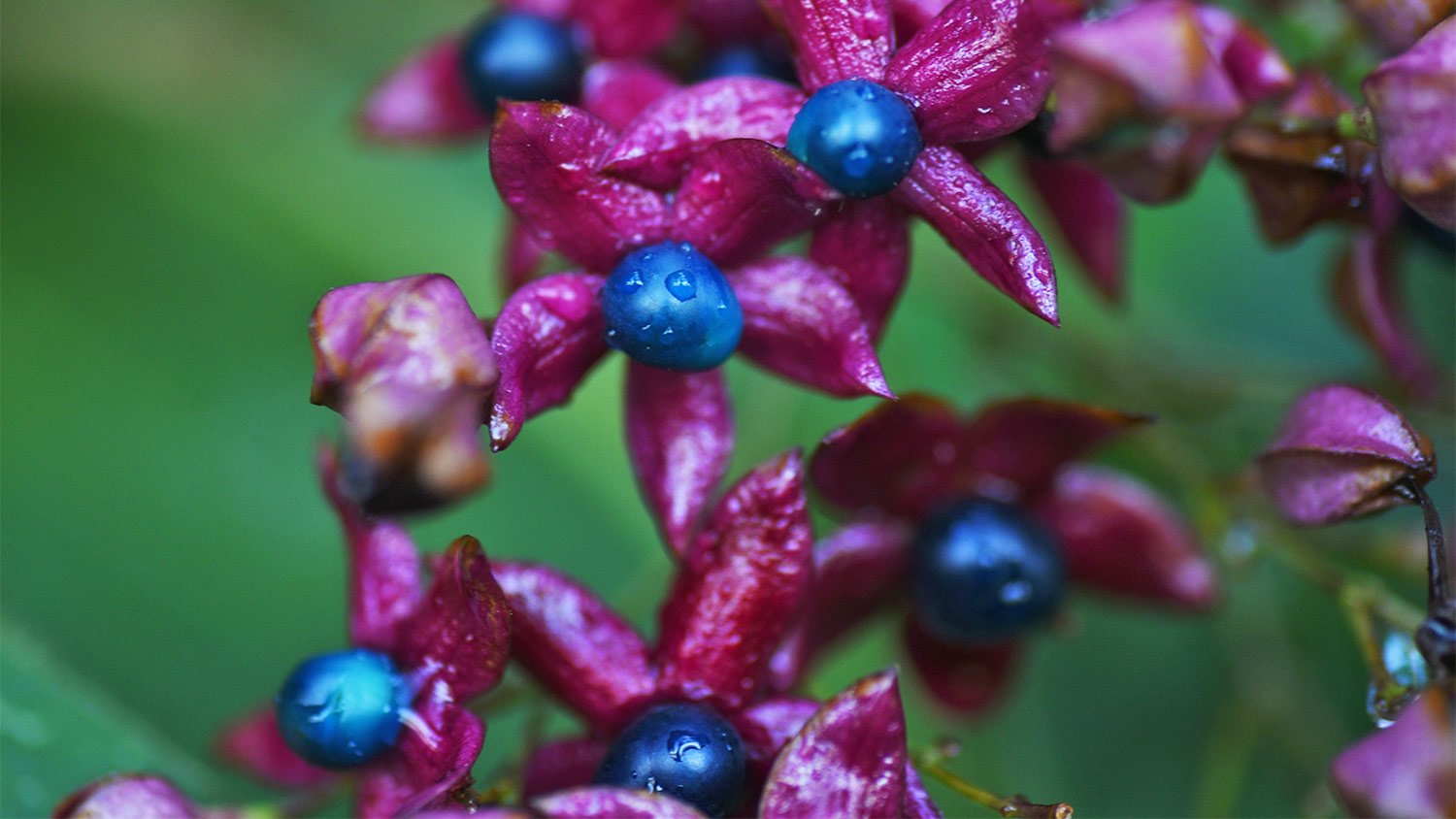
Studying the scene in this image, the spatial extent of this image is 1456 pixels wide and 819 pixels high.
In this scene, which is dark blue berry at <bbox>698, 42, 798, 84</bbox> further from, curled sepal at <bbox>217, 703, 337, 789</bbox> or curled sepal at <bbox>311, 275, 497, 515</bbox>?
curled sepal at <bbox>217, 703, 337, 789</bbox>

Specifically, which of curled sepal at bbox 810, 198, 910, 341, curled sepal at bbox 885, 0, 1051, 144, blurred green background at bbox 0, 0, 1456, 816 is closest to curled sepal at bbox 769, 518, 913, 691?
blurred green background at bbox 0, 0, 1456, 816

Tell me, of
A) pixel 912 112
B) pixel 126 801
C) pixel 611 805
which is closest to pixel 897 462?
pixel 912 112

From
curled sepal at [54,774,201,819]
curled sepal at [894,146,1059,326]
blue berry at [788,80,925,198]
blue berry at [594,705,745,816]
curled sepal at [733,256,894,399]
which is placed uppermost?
blue berry at [788,80,925,198]

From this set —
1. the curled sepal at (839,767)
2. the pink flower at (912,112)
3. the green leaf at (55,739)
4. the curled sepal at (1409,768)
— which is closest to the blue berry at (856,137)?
the pink flower at (912,112)

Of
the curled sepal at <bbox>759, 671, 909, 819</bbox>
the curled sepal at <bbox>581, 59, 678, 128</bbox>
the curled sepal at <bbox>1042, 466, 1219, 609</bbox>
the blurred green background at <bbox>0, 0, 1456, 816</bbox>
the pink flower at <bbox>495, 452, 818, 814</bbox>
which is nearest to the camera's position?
the curled sepal at <bbox>759, 671, 909, 819</bbox>

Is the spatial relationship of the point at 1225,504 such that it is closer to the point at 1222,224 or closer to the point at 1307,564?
the point at 1307,564

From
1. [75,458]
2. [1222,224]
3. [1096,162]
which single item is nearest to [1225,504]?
[1096,162]

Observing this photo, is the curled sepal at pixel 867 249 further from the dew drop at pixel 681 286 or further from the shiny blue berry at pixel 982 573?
the shiny blue berry at pixel 982 573

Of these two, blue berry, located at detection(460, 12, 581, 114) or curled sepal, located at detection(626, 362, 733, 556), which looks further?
blue berry, located at detection(460, 12, 581, 114)
